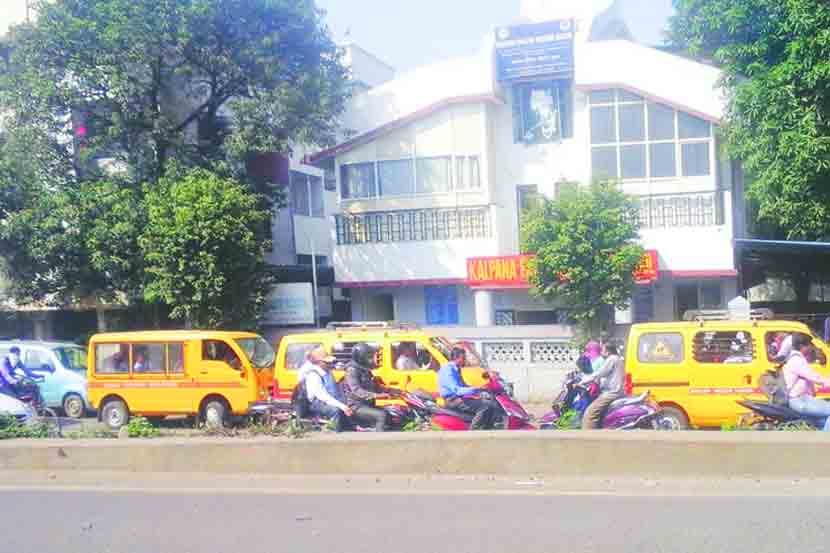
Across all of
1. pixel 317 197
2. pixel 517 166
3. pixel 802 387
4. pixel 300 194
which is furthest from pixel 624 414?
pixel 317 197

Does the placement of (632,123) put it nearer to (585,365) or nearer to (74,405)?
(585,365)

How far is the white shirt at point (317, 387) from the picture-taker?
995cm

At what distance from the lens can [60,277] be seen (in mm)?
21109

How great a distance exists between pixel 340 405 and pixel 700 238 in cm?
1374

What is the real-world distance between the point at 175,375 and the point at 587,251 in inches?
333

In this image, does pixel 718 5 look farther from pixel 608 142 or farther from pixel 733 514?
pixel 733 514

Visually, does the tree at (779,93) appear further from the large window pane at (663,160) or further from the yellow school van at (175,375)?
the yellow school van at (175,375)

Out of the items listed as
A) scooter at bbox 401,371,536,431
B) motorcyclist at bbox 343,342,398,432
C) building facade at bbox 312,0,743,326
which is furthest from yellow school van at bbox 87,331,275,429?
building facade at bbox 312,0,743,326

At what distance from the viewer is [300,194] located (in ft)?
93.7

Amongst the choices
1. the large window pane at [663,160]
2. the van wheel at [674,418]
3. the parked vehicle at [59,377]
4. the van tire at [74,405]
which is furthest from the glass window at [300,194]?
the van wheel at [674,418]

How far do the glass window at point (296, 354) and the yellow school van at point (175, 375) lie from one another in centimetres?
73

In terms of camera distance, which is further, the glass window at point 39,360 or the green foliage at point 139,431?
the glass window at point 39,360

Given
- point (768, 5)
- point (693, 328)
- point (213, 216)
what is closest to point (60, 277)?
point (213, 216)

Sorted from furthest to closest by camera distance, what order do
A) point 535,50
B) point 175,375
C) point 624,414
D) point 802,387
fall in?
point 535,50, point 175,375, point 624,414, point 802,387
